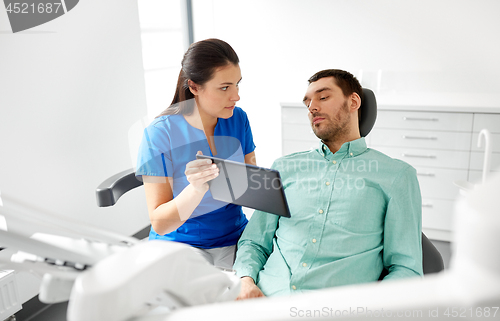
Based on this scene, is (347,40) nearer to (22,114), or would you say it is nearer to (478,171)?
(478,171)

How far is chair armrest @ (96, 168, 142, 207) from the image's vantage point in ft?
4.95

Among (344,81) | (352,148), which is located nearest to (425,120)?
(344,81)

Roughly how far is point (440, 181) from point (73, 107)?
2.36 meters

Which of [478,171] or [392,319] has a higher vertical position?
[392,319]

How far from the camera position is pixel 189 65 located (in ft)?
4.82

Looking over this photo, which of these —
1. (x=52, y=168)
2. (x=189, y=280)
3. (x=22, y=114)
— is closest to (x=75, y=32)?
(x=22, y=114)

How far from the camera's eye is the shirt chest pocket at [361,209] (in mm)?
1285

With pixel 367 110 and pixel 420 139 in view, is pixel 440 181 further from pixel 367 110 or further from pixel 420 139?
pixel 367 110

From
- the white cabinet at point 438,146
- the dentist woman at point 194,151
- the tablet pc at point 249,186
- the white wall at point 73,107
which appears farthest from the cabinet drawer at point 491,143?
the white wall at point 73,107

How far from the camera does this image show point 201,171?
49.7 inches

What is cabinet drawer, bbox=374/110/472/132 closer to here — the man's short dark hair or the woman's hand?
the man's short dark hair

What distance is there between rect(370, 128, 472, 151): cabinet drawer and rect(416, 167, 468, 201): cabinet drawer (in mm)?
159

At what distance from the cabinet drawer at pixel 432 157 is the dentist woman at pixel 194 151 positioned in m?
1.58

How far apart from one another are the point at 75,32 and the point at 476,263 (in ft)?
8.25
